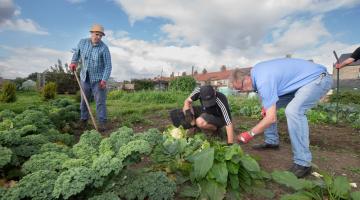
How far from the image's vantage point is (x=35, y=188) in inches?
82.7

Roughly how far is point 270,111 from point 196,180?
3.24 ft

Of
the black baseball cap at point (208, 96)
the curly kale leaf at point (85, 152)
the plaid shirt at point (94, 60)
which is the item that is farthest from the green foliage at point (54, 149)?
the plaid shirt at point (94, 60)

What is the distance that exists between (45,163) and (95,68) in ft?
11.9

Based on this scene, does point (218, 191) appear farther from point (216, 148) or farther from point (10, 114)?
point (10, 114)

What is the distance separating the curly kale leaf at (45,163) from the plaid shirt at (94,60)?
3.38m

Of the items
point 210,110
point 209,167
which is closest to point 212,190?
point 209,167

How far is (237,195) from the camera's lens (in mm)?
2873

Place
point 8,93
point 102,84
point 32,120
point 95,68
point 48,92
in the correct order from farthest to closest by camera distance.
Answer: point 48,92 → point 8,93 → point 95,68 → point 102,84 → point 32,120

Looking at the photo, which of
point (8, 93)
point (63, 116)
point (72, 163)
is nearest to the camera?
point (72, 163)

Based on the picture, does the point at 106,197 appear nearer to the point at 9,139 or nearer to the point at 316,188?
the point at 9,139

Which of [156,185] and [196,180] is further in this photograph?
[196,180]

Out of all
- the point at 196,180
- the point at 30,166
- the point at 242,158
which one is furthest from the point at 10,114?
the point at 242,158

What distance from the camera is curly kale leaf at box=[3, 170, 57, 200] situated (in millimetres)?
2070

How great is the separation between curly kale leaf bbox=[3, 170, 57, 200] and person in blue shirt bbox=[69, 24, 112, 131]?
3.55m
